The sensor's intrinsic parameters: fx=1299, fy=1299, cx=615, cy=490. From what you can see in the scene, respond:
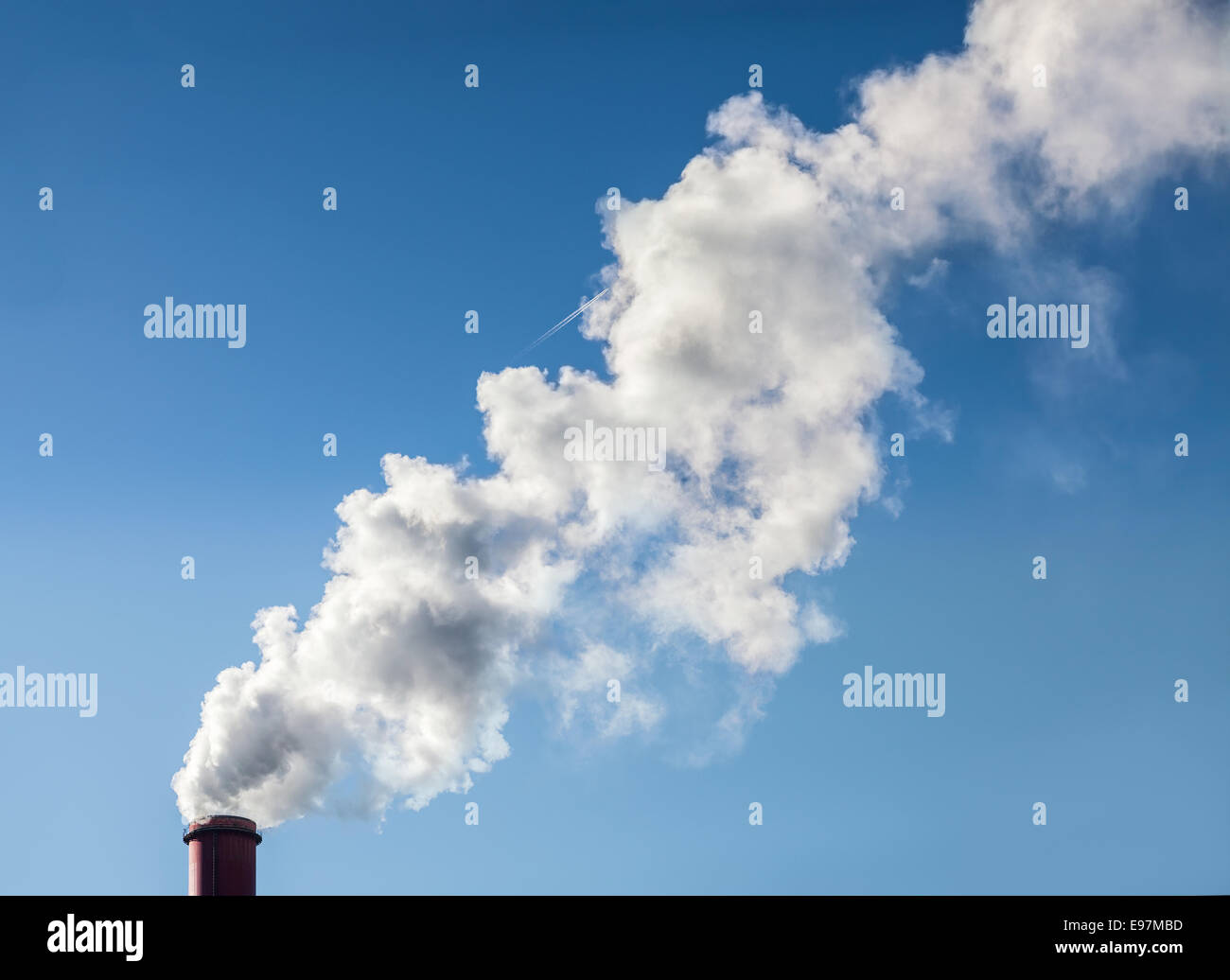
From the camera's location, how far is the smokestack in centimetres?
3816

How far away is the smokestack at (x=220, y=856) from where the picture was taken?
38.2 m

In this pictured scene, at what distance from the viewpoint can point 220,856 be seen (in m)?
38.5
